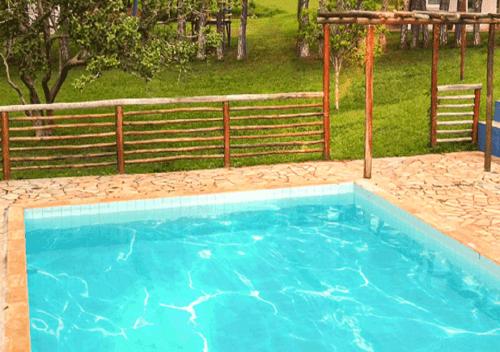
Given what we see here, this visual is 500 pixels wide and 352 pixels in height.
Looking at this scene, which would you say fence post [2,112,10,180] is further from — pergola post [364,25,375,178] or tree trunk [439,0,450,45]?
tree trunk [439,0,450,45]

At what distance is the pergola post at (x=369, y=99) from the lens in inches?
540

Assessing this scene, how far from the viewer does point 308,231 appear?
12656 mm

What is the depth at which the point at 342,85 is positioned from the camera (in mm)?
25422

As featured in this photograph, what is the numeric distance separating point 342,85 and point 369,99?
38.2 feet

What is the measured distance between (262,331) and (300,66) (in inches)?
911

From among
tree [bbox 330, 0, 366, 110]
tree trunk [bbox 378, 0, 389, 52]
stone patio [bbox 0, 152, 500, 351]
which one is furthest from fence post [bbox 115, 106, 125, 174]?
tree trunk [bbox 378, 0, 389, 52]

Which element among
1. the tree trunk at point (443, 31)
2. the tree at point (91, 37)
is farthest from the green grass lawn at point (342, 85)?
the tree at point (91, 37)

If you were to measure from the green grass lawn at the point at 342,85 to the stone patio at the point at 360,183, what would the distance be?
0.82m

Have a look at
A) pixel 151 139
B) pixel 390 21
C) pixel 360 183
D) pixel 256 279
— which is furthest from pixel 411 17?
pixel 151 139

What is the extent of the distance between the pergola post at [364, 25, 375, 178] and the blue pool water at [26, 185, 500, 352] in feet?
2.35

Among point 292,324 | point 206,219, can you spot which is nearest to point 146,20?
point 206,219

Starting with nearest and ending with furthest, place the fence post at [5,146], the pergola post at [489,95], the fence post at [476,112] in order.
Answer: the pergola post at [489,95] < the fence post at [5,146] < the fence post at [476,112]

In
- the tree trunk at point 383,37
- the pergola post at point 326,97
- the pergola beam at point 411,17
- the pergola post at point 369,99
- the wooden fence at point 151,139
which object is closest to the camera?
the pergola beam at point 411,17

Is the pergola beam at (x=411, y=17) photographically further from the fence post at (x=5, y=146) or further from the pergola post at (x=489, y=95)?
the fence post at (x=5, y=146)
